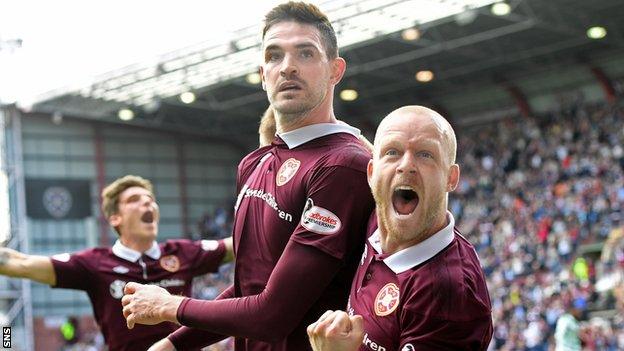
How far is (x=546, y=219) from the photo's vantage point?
26125 mm

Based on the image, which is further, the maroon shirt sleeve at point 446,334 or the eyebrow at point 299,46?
the eyebrow at point 299,46

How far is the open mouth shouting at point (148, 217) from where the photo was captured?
762 centimetres

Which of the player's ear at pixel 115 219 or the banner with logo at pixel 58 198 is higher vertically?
the banner with logo at pixel 58 198

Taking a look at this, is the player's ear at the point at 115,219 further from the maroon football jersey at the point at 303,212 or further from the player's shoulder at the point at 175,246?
the maroon football jersey at the point at 303,212

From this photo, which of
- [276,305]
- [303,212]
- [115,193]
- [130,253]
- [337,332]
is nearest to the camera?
[337,332]

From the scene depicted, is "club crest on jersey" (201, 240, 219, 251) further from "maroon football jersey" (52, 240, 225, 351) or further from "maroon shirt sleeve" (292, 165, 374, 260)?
"maroon shirt sleeve" (292, 165, 374, 260)

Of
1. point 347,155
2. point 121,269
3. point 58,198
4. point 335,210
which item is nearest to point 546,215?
point 58,198

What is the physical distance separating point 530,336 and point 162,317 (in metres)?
17.7

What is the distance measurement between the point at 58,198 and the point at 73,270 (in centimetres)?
3217

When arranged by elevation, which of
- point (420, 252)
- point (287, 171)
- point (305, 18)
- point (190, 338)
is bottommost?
point (190, 338)

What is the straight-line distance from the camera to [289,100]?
4.16 metres

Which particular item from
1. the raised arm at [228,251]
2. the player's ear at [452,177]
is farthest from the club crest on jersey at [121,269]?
the player's ear at [452,177]

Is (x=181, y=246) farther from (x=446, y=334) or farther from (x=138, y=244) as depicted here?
(x=446, y=334)

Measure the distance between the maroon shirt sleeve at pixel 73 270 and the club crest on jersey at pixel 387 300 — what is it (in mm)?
3898
